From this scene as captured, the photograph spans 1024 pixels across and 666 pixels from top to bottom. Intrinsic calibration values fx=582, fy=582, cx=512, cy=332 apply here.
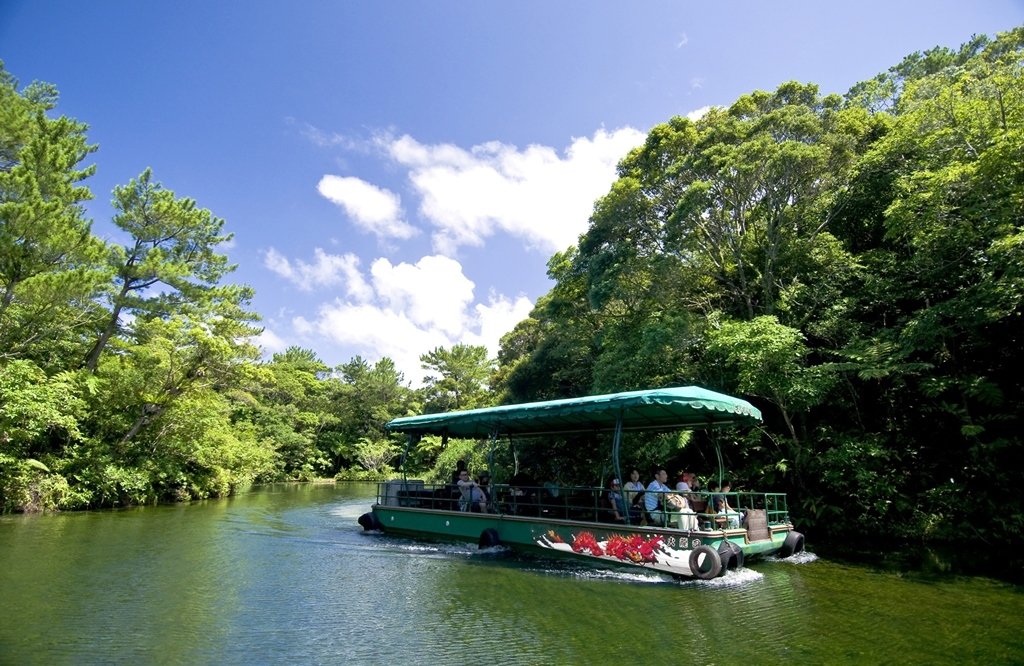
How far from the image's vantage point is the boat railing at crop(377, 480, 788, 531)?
972 centimetres

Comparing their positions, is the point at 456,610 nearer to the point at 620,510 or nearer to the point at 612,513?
the point at 620,510

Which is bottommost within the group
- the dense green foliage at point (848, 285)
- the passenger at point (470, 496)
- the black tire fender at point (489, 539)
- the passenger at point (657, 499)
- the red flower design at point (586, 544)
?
the black tire fender at point (489, 539)

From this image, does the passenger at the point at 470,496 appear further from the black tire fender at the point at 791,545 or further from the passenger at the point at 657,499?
the black tire fender at the point at 791,545

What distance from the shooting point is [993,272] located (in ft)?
35.6

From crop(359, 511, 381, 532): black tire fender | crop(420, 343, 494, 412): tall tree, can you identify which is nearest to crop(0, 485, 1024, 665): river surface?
crop(359, 511, 381, 532): black tire fender

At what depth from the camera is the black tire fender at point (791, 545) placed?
10.9m

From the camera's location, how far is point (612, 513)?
37.1 ft

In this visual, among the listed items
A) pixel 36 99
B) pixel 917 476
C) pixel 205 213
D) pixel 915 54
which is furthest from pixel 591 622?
pixel 36 99

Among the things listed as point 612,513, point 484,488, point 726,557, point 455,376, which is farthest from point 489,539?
point 455,376

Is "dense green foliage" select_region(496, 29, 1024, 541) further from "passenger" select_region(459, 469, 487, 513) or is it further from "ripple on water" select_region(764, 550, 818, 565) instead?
"passenger" select_region(459, 469, 487, 513)

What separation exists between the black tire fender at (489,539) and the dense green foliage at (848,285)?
18.5 feet

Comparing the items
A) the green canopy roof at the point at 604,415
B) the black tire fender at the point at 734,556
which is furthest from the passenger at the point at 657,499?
the green canopy roof at the point at 604,415

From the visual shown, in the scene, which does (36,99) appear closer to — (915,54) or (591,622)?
(591,622)

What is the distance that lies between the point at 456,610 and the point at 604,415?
5572 mm
